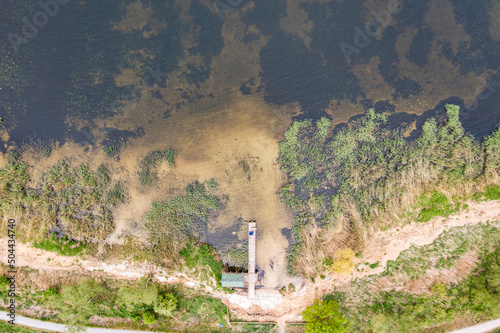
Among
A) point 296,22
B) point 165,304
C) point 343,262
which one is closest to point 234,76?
point 296,22

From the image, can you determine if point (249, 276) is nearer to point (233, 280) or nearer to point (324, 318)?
point (233, 280)

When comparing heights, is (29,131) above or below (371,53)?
below

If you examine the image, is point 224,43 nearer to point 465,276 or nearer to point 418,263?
point 418,263

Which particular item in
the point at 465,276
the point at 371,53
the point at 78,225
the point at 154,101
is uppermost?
the point at 371,53

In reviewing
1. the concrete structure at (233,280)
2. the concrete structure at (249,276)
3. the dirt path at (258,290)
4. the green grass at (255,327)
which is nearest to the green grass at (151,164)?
the dirt path at (258,290)

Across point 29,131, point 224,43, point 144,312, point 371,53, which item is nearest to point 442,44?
point 371,53
